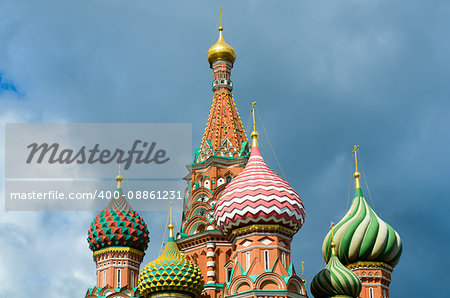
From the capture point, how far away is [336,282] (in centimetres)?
3453

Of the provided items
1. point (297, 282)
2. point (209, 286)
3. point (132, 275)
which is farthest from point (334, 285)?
point (132, 275)

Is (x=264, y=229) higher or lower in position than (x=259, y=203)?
lower

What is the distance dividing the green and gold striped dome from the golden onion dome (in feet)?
27.7

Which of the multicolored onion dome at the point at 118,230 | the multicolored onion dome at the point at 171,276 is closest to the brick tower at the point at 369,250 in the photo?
the multicolored onion dome at the point at 171,276

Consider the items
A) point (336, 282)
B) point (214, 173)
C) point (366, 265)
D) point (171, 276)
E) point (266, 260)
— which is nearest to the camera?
point (266, 260)

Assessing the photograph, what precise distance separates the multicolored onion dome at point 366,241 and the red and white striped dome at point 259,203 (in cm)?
478

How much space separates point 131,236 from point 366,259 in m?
9.08

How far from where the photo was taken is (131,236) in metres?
37.2

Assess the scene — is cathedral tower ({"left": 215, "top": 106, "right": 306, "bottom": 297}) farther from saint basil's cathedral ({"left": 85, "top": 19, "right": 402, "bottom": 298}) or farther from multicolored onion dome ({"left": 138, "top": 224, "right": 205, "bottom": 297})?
multicolored onion dome ({"left": 138, "top": 224, "right": 205, "bottom": 297})

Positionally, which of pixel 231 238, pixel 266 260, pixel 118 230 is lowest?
pixel 266 260

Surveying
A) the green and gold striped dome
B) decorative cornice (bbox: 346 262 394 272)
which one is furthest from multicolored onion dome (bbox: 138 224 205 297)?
decorative cornice (bbox: 346 262 394 272)

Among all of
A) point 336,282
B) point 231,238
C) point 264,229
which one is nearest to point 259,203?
point 264,229

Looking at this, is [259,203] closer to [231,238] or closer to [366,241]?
[231,238]

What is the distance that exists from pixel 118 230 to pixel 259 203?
669cm
